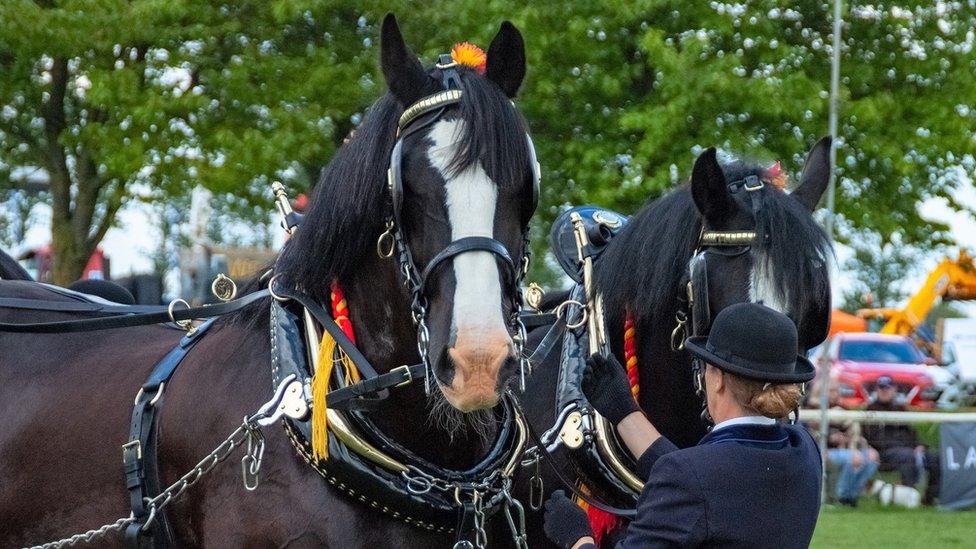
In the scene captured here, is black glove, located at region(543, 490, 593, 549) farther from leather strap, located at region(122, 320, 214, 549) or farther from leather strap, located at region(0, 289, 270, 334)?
leather strap, located at region(0, 289, 270, 334)

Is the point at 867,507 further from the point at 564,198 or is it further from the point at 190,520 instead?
the point at 190,520

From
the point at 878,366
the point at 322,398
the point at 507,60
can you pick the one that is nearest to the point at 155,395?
the point at 322,398

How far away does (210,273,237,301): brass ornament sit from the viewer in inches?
162

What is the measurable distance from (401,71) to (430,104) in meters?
0.13

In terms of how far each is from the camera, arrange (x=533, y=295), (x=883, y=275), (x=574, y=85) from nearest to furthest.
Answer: (x=533, y=295) → (x=574, y=85) → (x=883, y=275)

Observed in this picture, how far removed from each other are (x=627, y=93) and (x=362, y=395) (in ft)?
41.3

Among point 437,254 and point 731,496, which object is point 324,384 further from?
point 731,496

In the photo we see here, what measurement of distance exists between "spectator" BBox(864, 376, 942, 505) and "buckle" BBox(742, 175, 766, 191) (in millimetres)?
9414

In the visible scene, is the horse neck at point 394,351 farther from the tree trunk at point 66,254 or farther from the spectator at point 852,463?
the tree trunk at point 66,254

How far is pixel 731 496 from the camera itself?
278cm

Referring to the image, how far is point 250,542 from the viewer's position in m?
3.25

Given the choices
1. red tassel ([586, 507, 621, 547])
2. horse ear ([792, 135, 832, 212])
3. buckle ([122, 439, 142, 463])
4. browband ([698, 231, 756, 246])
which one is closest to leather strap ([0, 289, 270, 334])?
buckle ([122, 439, 142, 463])

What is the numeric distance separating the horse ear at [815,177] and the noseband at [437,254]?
141 cm

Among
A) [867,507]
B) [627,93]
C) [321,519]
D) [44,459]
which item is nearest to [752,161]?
[321,519]
